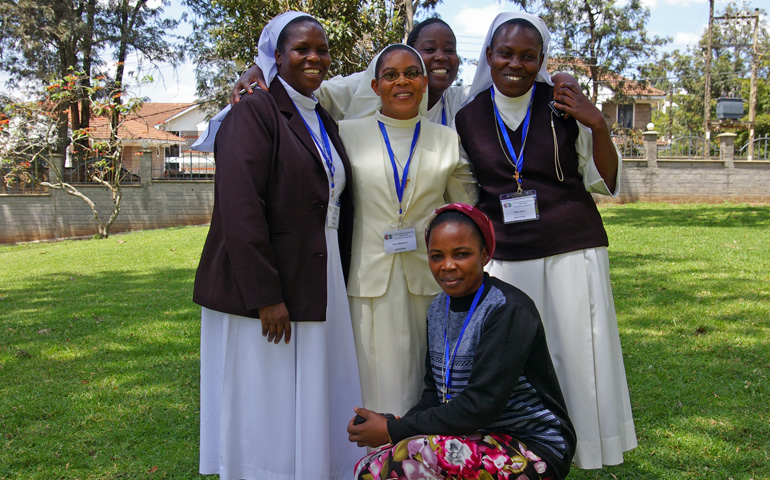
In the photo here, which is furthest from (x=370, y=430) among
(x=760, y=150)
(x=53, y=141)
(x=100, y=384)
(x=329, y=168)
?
(x=760, y=150)

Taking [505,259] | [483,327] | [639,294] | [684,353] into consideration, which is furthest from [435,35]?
[639,294]

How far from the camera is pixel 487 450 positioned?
93.8 inches

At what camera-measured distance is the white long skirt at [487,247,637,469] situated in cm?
290

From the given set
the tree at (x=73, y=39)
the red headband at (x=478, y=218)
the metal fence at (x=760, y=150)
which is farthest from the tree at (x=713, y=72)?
the red headband at (x=478, y=218)

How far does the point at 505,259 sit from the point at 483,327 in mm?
575

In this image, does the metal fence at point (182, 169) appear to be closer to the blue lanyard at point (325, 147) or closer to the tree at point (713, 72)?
the blue lanyard at point (325, 147)

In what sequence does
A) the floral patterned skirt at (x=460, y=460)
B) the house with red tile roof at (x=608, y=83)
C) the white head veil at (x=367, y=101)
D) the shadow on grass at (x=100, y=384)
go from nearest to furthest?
the floral patterned skirt at (x=460, y=460) < the white head veil at (x=367, y=101) < the shadow on grass at (x=100, y=384) < the house with red tile roof at (x=608, y=83)

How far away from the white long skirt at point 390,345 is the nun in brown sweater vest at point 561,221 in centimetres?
48

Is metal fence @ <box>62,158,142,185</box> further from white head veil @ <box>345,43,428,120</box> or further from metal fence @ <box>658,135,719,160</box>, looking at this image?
metal fence @ <box>658,135,719,160</box>

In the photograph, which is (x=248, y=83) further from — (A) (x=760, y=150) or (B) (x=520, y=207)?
(A) (x=760, y=150)

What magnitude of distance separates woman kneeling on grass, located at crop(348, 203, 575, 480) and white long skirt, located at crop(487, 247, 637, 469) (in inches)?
14.3

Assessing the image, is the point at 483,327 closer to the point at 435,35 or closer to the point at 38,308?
the point at 435,35

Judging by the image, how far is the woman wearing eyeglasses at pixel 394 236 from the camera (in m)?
2.97

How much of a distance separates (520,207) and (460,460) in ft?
3.82
